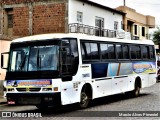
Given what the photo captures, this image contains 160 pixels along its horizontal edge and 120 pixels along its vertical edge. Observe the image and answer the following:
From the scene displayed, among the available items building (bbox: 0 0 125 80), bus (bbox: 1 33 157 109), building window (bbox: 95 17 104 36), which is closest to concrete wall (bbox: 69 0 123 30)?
building (bbox: 0 0 125 80)

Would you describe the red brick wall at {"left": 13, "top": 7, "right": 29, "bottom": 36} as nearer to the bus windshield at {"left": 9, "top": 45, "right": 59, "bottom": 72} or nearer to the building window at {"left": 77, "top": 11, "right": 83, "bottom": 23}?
the building window at {"left": 77, "top": 11, "right": 83, "bottom": 23}

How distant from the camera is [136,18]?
163ft

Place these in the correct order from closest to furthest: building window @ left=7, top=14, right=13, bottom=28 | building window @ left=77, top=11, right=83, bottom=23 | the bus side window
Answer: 1. the bus side window
2. building window @ left=77, top=11, right=83, bottom=23
3. building window @ left=7, top=14, right=13, bottom=28

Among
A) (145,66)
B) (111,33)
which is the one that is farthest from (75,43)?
(111,33)

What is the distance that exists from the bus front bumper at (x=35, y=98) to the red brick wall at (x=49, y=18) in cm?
1898

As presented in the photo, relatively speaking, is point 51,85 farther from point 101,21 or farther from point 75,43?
point 101,21

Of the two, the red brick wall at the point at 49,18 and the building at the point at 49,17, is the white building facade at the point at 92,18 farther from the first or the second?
the red brick wall at the point at 49,18

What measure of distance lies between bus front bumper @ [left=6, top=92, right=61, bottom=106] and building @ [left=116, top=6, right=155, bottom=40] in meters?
31.4

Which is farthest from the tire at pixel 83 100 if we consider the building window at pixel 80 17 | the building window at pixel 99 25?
the building window at pixel 99 25

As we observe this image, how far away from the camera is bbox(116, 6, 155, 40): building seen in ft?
151

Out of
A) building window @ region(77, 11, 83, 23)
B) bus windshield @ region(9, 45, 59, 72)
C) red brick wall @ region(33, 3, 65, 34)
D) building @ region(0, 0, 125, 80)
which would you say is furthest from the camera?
building window @ region(77, 11, 83, 23)

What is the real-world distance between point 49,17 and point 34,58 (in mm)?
19861

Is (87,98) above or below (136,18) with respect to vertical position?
below

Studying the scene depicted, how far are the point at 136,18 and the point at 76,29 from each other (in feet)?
63.2
